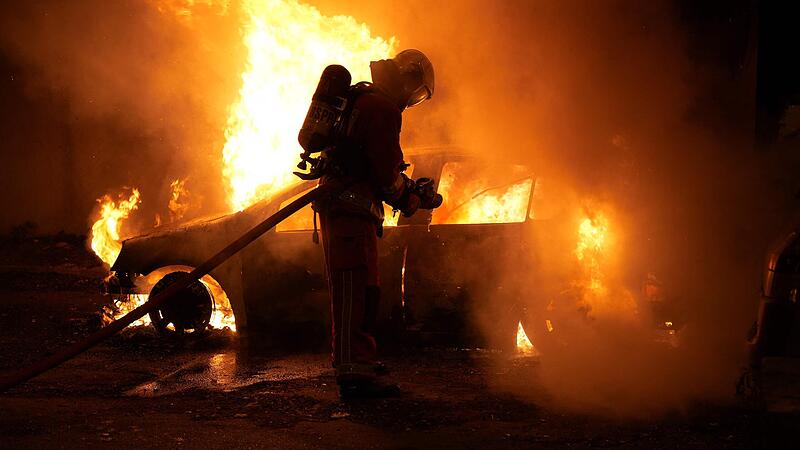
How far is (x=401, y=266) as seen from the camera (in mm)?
6051

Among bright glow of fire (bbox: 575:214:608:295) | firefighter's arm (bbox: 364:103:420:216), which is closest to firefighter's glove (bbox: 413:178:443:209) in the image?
firefighter's arm (bbox: 364:103:420:216)

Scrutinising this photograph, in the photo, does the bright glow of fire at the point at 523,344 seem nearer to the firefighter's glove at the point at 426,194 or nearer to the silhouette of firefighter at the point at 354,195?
the firefighter's glove at the point at 426,194

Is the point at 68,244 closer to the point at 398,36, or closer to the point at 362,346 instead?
the point at 398,36

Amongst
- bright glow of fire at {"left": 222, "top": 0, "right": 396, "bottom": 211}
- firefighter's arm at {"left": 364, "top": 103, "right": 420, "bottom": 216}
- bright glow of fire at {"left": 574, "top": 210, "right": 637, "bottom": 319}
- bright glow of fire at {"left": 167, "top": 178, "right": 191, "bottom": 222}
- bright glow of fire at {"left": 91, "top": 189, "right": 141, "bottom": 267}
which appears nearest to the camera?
firefighter's arm at {"left": 364, "top": 103, "right": 420, "bottom": 216}

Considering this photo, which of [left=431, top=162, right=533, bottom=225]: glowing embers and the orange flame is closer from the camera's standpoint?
[left=431, top=162, right=533, bottom=225]: glowing embers

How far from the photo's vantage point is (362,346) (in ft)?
16.4

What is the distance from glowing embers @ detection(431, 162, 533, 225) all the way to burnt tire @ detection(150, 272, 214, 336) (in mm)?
2012

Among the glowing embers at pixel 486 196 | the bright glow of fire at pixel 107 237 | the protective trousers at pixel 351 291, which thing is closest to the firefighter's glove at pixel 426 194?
the protective trousers at pixel 351 291

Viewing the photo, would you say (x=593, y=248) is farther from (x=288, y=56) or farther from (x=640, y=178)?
(x=288, y=56)

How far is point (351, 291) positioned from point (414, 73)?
1456mm

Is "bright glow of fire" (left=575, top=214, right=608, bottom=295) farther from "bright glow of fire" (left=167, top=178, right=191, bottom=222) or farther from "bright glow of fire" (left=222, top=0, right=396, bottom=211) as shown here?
"bright glow of fire" (left=167, top=178, right=191, bottom=222)

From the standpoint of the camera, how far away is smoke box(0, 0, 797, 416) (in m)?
5.04

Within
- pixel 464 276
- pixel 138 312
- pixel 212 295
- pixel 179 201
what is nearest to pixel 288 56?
pixel 179 201

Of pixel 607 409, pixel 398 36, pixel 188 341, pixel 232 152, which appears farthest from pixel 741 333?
pixel 398 36
